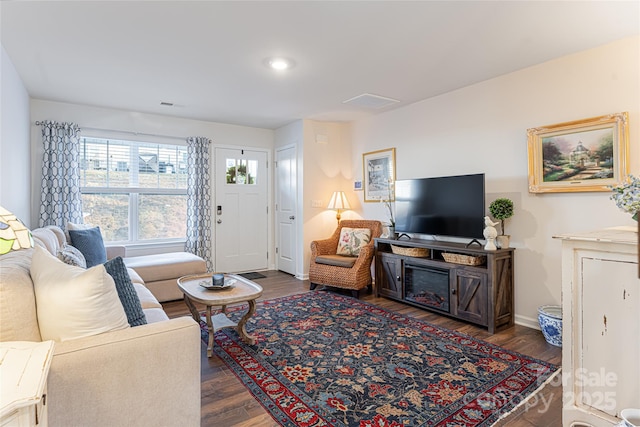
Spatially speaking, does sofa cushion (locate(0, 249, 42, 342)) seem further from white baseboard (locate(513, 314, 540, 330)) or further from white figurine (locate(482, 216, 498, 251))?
white baseboard (locate(513, 314, 540, 330))

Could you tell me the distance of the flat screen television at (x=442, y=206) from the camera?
324 centimetres

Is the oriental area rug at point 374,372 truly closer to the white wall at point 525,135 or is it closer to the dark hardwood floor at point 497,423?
the dark hardwood floor at point 497,423

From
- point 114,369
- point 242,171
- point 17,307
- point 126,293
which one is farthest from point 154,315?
point 242,171

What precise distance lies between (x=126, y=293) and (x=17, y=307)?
52 cm

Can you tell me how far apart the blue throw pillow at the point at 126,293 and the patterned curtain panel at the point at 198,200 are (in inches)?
129

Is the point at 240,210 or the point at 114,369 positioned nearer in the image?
the point at 114,369

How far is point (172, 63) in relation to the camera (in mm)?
2957

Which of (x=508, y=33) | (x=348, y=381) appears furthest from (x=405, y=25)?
(x=348, y=381)

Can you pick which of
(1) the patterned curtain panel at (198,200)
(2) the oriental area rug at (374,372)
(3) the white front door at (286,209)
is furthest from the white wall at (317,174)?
(2) the oriental area rug at (374,372)

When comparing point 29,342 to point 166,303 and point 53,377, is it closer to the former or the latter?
point 53,377

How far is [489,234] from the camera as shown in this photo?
10.1 ft

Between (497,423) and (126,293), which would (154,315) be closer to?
(126,293)

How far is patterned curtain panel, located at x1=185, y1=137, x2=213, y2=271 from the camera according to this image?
16.1 feet

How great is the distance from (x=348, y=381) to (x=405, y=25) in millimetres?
2455
